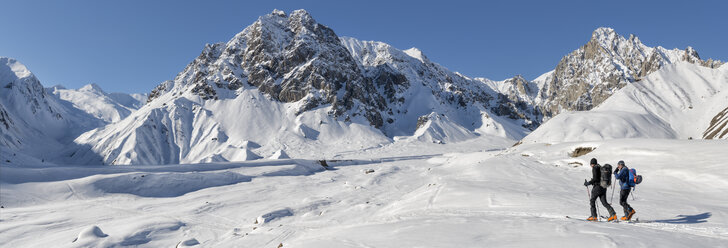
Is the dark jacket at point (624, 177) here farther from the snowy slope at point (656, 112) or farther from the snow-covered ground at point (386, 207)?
the snowy slope at point (656, 112)

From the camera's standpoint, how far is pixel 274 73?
156375 mm

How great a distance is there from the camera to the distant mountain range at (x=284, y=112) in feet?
269

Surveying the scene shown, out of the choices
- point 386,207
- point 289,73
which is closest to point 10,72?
point 289,73

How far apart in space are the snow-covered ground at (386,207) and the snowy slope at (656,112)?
42.0 metres

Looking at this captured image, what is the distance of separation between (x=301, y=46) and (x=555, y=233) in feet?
545

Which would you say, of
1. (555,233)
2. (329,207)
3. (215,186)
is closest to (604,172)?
(555,233)

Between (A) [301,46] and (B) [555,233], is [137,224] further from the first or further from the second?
(A) [301,46]

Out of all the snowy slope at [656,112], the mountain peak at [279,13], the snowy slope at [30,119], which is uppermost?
the mountain peak at [279,13]

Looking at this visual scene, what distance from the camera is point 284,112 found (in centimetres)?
13700

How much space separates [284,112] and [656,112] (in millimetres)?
120778

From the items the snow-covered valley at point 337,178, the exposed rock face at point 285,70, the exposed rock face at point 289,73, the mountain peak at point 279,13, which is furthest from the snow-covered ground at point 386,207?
the mountain peak at point 279,13

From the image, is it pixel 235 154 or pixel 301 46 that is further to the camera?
pixel 301 46

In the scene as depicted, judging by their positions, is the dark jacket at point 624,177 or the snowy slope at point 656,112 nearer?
the dark jacket at point 624,177

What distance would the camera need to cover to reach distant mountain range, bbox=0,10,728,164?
8194 cm
